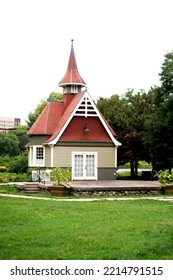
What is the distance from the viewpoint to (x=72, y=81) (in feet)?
120

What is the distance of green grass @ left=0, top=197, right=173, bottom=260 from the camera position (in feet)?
35.2

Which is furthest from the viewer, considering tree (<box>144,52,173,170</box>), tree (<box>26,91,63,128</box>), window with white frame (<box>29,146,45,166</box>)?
tree (<box>26,91,63,128</box>)

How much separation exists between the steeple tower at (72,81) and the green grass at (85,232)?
1820 centimetres

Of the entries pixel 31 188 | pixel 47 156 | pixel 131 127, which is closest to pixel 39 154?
pixel 47 156

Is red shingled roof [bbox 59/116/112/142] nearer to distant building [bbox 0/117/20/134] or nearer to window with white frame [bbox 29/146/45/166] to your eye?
window with white frame [bbox 29/146/45/166]

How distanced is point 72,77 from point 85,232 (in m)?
24.7

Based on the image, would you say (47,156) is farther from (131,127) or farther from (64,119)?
(131,127)

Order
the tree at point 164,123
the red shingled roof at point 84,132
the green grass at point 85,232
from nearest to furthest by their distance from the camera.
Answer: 1. the green grass at point 85,232
2. the red shingled roof at point 84,132
3. the tree at point 164,123

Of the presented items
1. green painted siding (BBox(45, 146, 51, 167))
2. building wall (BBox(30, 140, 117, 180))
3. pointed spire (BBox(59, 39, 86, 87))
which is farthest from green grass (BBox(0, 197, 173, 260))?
pointed spire (BBox(59, 39, 86, 87))

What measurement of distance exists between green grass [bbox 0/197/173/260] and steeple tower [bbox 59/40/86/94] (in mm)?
18204

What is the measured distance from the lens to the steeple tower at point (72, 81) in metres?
36.7

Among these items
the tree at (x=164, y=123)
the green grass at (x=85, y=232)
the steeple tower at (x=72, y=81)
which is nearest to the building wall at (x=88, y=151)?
the tree at (x=164, y=123)

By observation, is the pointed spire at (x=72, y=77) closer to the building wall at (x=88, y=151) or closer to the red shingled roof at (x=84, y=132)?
the red shingled roof at (x=84, y=132)
